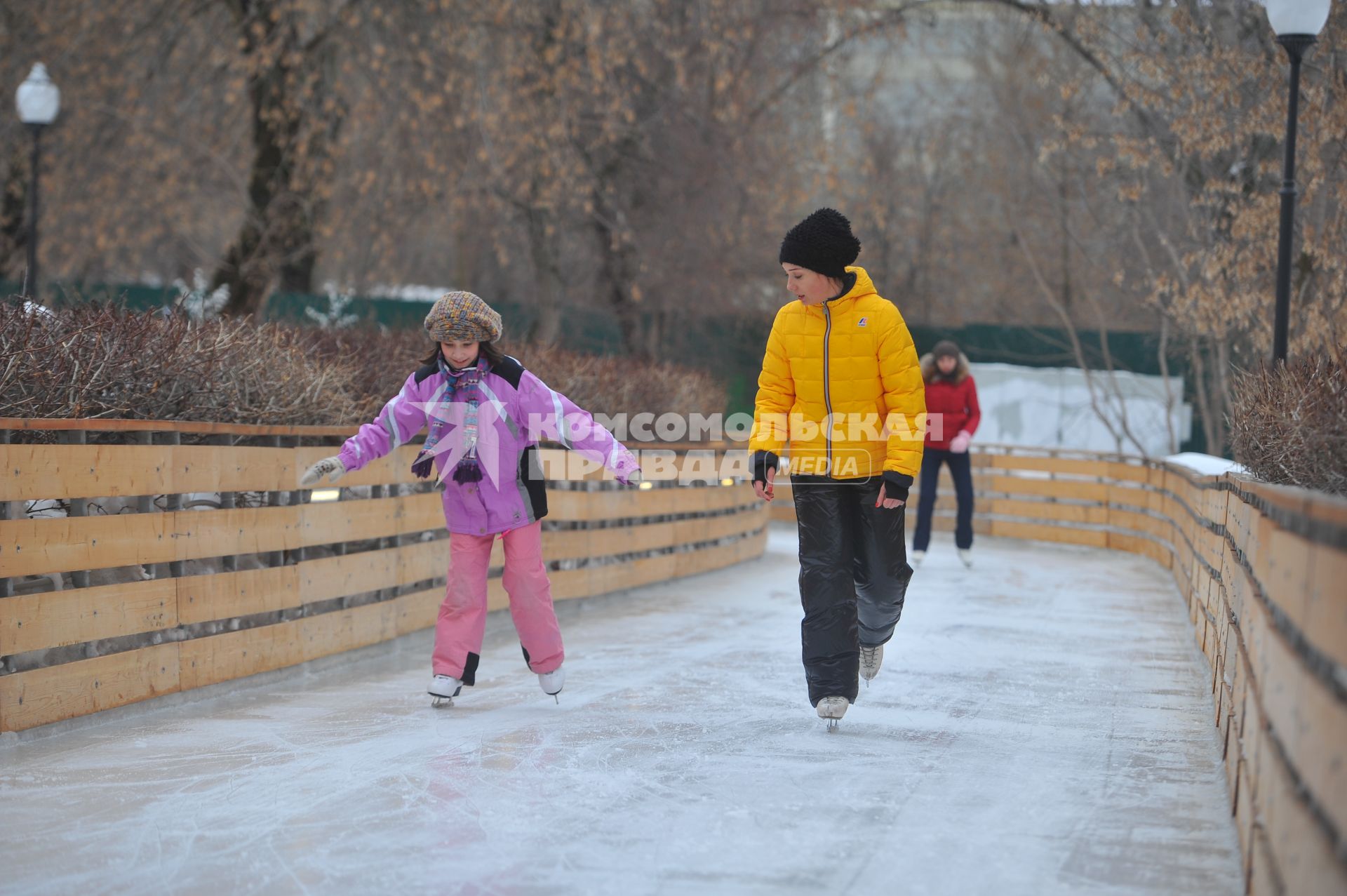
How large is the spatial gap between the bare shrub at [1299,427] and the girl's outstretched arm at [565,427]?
247 cm

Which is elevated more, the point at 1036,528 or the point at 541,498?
the point at 541,498

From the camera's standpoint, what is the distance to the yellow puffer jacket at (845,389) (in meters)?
5.36

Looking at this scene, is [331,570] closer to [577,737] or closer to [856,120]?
[577,737]

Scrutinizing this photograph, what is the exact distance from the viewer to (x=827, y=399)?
545 cm

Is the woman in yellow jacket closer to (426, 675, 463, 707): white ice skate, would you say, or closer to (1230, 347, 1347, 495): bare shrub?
(1230, 347, 1347, 495): bare shrub

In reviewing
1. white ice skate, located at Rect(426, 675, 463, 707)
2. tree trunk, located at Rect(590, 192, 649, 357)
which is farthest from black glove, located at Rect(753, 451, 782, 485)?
tree trunk, located at Rect(590, 192, 649, 357)

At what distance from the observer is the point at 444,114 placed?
636 inches

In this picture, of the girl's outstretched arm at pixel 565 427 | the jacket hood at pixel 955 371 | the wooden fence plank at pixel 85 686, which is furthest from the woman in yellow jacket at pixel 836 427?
the jacket hood at pixel 955 371

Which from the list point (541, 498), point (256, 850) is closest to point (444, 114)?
point (541, 498)

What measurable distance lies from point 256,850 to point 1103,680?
4.30 m

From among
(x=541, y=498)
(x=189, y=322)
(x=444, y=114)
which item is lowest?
(x=541, y=498)

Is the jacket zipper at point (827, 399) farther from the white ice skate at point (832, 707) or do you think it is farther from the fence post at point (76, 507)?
the fence post at point (76, 507)

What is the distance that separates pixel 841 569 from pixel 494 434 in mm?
1500

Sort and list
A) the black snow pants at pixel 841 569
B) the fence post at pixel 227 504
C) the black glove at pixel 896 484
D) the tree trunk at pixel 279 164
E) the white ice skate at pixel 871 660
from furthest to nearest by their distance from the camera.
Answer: the tree trunk at pixel 279 164, the fence post at pixel 227 504, the white ice skate at pixel 871 660, the black snow pants at pixel 841 569, the black glove at pixel 896 484
